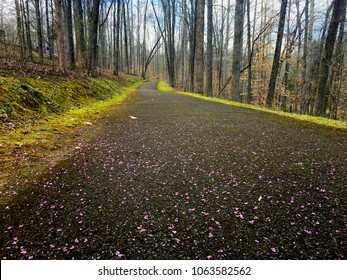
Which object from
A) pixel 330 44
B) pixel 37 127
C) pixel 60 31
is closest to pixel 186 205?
pixel 37 127

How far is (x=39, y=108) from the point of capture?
5.82 m

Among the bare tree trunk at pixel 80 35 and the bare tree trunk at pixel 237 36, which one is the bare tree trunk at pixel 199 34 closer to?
the bare tree trunk at pixel 237 36

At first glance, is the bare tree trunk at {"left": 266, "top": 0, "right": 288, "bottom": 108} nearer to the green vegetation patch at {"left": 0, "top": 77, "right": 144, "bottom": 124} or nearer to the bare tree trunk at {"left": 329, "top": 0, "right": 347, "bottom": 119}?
the bare tree trunk at {"left": 329, "top": 0, "right": 347, "bottom": 119}

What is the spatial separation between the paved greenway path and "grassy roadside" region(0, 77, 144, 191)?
0.40m

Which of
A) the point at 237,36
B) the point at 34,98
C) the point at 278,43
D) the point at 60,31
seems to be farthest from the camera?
the point at 237,36

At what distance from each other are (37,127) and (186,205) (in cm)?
397

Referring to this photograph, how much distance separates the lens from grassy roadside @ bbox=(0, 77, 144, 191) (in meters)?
2.93

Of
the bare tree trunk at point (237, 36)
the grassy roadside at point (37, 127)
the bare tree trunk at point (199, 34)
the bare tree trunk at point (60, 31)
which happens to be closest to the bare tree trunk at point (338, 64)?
the bare tree trunk at point (237, 36)

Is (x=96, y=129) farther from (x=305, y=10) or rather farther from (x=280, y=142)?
(x=305, y=10)

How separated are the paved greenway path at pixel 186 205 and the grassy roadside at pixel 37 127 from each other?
1.31ft

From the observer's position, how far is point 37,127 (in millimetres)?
4543

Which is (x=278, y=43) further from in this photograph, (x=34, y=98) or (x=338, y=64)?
(x=34, y=98)

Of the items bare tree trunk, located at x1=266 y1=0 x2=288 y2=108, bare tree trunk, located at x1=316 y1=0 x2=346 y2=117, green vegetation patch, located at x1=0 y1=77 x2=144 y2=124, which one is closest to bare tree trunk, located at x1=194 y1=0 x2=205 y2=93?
bare tree trunk, located at x1=266 y1=0 x2=288 y2=108

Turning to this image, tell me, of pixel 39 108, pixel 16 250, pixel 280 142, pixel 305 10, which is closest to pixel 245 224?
pixel 16 250
